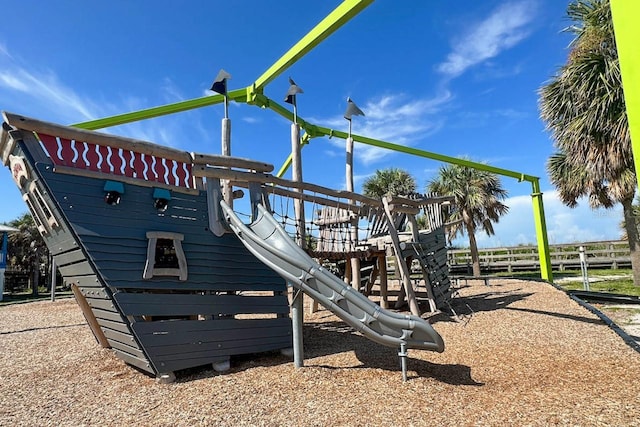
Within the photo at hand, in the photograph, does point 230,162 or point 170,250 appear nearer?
point 170,250

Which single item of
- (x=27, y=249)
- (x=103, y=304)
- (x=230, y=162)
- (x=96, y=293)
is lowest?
(x=103, y=304)

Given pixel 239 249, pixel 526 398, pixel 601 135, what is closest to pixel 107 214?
pixel 239 249

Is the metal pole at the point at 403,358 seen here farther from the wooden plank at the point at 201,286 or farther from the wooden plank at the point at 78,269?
the wooden plank at the point at 78,269

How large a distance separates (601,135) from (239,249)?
34.0 feet

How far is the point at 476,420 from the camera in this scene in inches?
126

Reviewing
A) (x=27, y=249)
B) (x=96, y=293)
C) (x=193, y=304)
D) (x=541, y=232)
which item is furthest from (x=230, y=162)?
(x=27, y=249)

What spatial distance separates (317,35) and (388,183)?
16682 millimetres

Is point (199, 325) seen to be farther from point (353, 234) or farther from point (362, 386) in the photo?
point (353, 234)

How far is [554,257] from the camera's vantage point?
74.5ft

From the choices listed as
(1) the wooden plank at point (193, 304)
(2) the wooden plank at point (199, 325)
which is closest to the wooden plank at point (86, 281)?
(1) the wooden plank at point (193, 304)

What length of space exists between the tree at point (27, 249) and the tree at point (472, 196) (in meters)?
25.6

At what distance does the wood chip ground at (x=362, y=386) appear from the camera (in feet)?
11.1

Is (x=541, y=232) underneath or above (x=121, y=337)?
above

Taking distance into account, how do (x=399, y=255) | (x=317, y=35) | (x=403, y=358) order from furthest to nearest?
(x=399, y=255), (x=317, y=35), (x=403, y=358)
